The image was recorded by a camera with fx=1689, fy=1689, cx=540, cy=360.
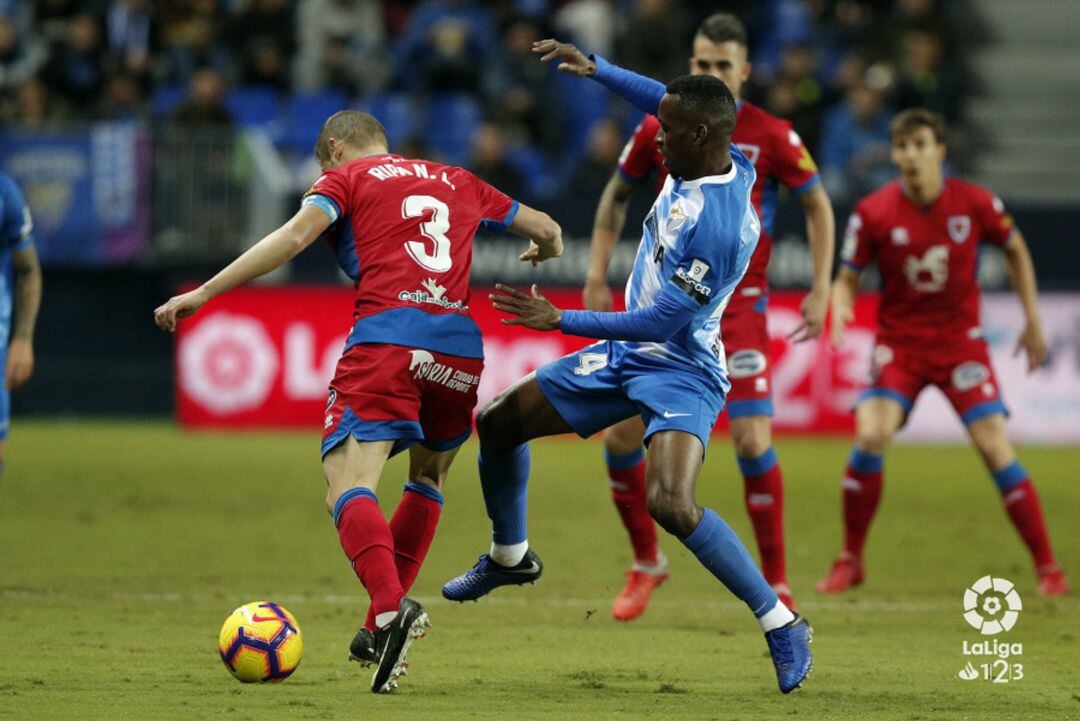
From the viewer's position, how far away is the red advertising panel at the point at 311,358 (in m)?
16.5

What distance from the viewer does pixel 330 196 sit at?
6.29m

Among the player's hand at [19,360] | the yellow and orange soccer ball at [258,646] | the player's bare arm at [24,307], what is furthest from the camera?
the player's hand at [19,360]

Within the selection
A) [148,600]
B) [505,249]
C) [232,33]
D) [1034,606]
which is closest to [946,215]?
[1034,606]

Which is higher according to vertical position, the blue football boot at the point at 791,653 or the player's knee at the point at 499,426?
the player's knee at the point at 499,426

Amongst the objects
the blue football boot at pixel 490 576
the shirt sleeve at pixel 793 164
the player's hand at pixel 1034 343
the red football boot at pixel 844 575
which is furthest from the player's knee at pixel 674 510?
the player's hand at pixel 1034 343

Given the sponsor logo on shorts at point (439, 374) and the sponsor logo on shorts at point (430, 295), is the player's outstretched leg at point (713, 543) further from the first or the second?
the sponsor logo on shorts at point (430, 295)

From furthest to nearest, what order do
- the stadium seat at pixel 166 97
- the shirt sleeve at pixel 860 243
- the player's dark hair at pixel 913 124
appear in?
the stadium seat at pixel 166 97 < the shirt sleeve at pixel 860 243 < the player's dark hair at pixel 913 124

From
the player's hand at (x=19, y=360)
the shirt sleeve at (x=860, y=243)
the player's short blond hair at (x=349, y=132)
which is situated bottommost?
the player's hand at (x=19, y=360)

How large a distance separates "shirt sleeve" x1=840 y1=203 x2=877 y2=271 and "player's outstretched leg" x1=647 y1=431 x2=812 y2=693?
11.2ft

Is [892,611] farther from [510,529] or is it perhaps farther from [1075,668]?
[510,529]

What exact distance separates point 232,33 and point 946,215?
11.8 m

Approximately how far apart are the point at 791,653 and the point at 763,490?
208 centimetres

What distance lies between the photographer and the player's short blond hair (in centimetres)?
668

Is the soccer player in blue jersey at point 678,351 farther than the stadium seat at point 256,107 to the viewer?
No
